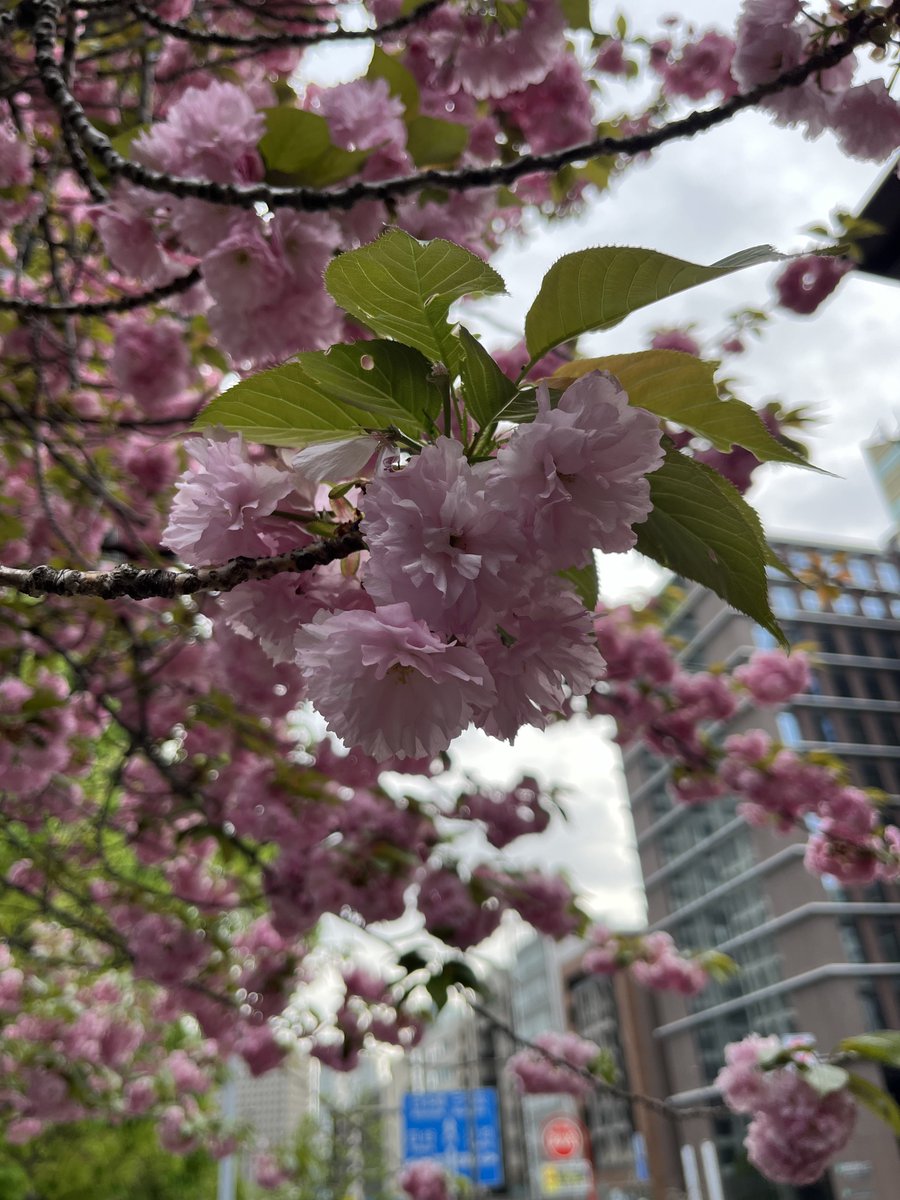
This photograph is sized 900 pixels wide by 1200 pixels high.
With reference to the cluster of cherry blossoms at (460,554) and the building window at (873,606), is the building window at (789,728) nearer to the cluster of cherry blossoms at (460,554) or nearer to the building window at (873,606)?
the building window at (873,606)

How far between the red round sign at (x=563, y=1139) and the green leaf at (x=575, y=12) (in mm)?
10724

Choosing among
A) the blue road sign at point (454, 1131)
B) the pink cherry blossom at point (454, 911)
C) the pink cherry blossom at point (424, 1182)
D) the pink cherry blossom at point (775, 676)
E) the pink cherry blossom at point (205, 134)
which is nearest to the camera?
the pink cherry blossom at point (205, 134)

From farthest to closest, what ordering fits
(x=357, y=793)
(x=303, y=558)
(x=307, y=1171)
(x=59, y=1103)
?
(x=307, y=1171), (x=59, y=1103), (x=357, y=793), (x=303, y=558)

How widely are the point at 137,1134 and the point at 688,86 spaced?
8.42m

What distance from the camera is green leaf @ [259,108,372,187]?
999mm

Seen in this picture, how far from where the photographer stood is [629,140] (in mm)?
898

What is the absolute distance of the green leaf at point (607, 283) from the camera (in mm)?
469

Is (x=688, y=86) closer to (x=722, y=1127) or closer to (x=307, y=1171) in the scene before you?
(x=722, y=1127)

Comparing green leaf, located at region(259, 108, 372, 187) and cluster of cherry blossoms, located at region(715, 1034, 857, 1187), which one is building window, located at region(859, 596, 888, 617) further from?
green leaf, located at region(259, 108, 372, 187)

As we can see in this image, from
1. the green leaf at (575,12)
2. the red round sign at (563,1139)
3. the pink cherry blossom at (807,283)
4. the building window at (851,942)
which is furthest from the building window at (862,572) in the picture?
the red round sign at (563,1139)

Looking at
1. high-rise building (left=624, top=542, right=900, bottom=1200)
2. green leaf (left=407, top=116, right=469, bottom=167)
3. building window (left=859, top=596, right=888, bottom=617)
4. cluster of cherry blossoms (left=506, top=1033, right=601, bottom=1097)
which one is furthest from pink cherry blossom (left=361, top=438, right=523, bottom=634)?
cluster of cherry blossoms (left=506, top=1033, right=601, bottom=1097)

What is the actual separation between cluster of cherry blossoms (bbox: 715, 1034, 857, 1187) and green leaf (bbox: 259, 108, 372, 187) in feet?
5.79

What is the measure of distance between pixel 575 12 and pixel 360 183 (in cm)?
81

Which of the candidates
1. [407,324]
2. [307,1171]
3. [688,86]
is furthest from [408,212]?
[307,1171]
